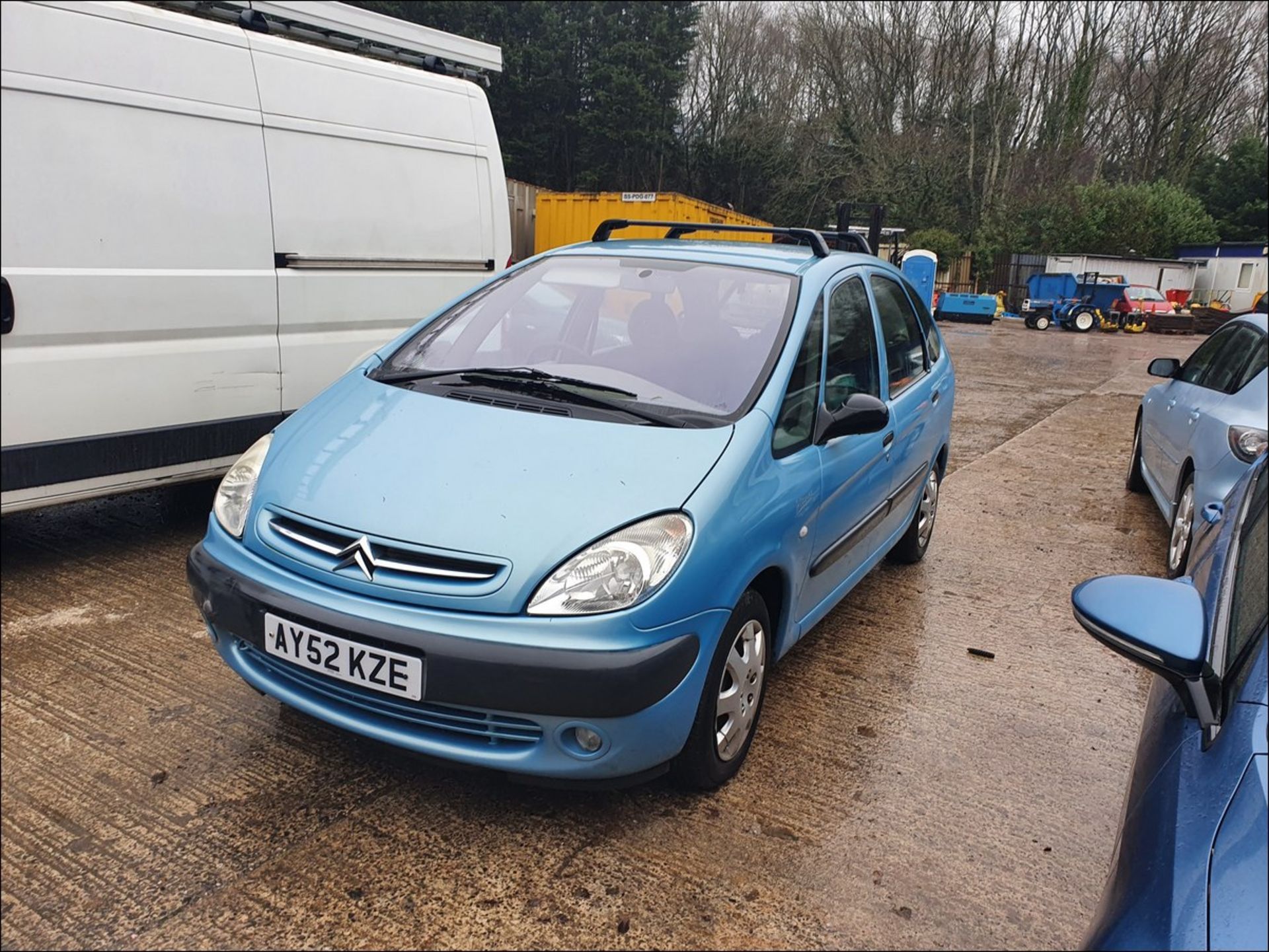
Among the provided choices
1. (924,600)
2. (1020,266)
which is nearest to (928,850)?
(924,600)

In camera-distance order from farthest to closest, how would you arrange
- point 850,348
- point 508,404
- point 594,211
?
point 594,211 → point 850,348 → point 508,404

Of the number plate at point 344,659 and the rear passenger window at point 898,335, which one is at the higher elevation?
the rear passenger window at point 898,335

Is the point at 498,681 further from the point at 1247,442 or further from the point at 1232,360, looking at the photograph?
the point at 1232,360

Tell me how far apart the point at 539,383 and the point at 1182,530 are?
367 cm

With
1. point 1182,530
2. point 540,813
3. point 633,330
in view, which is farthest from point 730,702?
point 1182,530

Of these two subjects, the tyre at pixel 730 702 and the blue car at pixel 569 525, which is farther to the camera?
the tyre at pixel 730 702

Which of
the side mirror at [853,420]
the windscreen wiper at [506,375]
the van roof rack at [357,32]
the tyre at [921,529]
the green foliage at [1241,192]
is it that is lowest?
the tyre at [921,529]

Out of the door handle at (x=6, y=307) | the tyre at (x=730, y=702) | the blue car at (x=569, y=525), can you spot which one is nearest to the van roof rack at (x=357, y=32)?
the door handle at (x=6, y=307)

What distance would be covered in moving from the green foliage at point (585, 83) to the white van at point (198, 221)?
26.5 metres

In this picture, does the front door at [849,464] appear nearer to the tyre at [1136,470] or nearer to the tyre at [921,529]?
the tyre at [921,529]

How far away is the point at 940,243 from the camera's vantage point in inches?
1185

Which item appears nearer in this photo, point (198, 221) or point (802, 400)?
point (802, 400)

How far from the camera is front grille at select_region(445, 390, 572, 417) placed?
8.95ft

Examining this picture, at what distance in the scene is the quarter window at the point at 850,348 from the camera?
3.20m
